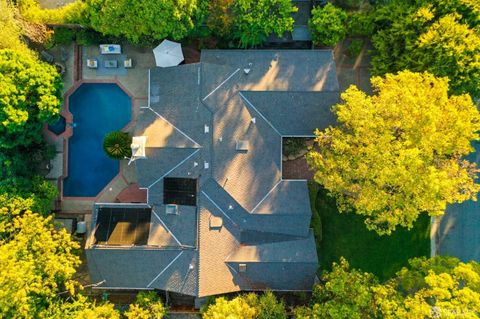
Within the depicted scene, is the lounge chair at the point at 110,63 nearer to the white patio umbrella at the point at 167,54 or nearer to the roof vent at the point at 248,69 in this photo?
the white patio umbrella at the point at 167,54

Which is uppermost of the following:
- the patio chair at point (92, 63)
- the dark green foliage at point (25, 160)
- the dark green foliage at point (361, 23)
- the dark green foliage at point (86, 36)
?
the dark green foliage at point (361, 23)

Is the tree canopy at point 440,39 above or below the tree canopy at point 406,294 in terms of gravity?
above

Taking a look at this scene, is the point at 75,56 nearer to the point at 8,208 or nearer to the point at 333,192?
the point at 8,208

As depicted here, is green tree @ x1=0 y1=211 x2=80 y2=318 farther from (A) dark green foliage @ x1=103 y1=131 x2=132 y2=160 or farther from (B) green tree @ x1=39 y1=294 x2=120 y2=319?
(A) dark green foliage @ x1=103 y1=131 x2=132 y2=160

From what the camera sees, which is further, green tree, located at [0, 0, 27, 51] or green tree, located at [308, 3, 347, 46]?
A: green tree, located at [308, 3, 347, 46]

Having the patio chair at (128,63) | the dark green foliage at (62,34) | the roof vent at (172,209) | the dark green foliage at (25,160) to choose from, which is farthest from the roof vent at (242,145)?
the dark green foliage at (62,34)

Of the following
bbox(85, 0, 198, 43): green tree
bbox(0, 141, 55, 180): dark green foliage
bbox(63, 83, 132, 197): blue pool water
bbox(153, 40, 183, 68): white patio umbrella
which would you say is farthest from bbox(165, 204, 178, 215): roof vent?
bbox(85, 0, 198, 43): green tree
